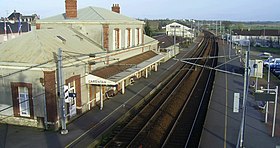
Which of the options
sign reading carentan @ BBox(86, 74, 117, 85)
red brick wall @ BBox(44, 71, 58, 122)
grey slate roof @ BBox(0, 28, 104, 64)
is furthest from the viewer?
sign reading carentan @ BBox(86, 74, 117, 85)

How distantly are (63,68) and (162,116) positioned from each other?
6869 millimetres

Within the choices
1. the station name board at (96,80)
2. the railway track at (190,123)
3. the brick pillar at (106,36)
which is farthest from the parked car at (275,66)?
the station name board at (96,80)

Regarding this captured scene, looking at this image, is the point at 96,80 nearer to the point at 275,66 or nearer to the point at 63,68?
the point at 63,68

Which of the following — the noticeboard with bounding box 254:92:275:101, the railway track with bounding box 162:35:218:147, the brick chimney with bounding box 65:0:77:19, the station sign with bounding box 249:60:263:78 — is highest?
the brick chimney with bounding box 65:0:77:19

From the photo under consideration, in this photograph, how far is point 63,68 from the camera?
1748cm

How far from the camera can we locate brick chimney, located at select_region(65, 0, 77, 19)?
24453 millimetres

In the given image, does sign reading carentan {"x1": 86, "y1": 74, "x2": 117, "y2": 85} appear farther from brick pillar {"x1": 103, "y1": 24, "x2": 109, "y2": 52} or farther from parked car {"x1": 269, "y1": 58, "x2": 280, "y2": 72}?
parked car {"x1": 269, "y1": 58, "x2": 280, "y2": 72}

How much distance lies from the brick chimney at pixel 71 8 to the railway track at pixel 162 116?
364 inches

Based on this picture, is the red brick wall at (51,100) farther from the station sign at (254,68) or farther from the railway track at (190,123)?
the station sign at (254,68)

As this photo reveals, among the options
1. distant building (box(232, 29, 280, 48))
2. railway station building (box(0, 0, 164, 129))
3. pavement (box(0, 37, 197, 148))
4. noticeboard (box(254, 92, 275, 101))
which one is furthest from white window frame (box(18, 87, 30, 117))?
distant building (box(232, 29, 280, 48))

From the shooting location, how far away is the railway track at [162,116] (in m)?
15.9

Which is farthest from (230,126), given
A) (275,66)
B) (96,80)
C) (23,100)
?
(275,66)

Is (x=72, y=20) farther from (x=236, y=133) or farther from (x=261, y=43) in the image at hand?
(x=261, y=43)

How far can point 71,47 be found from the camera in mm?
20578
